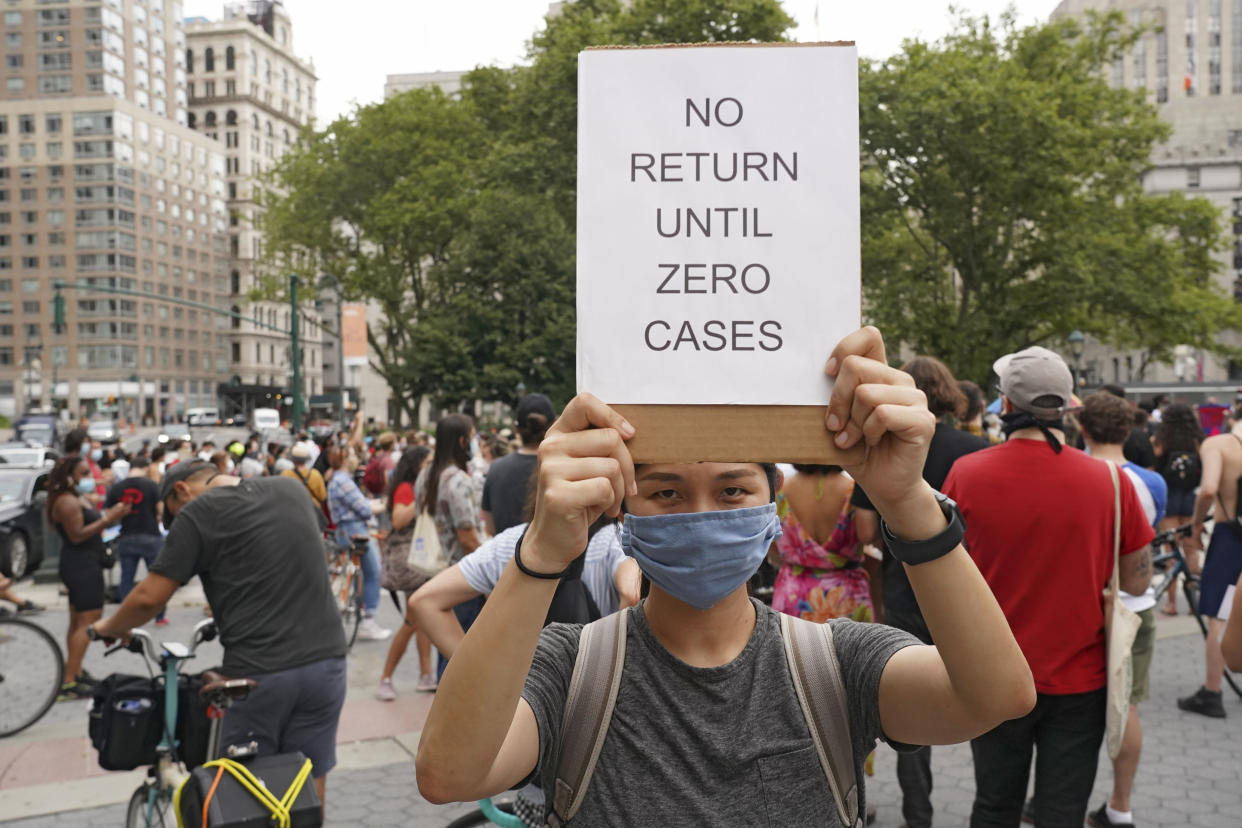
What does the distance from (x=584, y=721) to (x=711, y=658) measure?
0.86 feet

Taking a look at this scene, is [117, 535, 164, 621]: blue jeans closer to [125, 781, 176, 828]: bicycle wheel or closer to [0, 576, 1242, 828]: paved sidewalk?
[0, 576, 1242, 828]: paved sidewalk

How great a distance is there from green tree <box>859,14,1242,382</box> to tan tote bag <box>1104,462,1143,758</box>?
24866mm

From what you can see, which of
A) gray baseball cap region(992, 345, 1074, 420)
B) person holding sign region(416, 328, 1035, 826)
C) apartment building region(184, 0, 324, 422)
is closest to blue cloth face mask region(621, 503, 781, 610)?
person holding sign region(416, 328, 1035, 826)

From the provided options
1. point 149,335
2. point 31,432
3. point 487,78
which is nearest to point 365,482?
point 487,78

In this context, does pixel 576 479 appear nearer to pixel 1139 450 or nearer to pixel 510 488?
pixel 510 488

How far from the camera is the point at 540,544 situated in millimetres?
1682

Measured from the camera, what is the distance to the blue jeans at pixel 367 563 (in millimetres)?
10500

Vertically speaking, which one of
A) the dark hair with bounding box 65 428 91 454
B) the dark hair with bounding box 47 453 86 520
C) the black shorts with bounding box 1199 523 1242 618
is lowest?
the black shorts with bounding box 1199 523 1242 618

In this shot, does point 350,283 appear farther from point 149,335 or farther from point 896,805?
point 149,335

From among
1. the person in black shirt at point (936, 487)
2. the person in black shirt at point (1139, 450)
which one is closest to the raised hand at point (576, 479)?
the person in black shirt at point (936, 487)

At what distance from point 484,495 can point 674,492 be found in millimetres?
4816

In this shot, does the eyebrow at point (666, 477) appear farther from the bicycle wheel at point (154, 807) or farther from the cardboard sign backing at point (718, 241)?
the bicycle wheel at point (154, 807)

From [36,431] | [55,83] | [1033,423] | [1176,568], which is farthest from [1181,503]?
[55,83]

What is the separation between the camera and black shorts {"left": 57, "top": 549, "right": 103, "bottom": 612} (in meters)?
8.75
